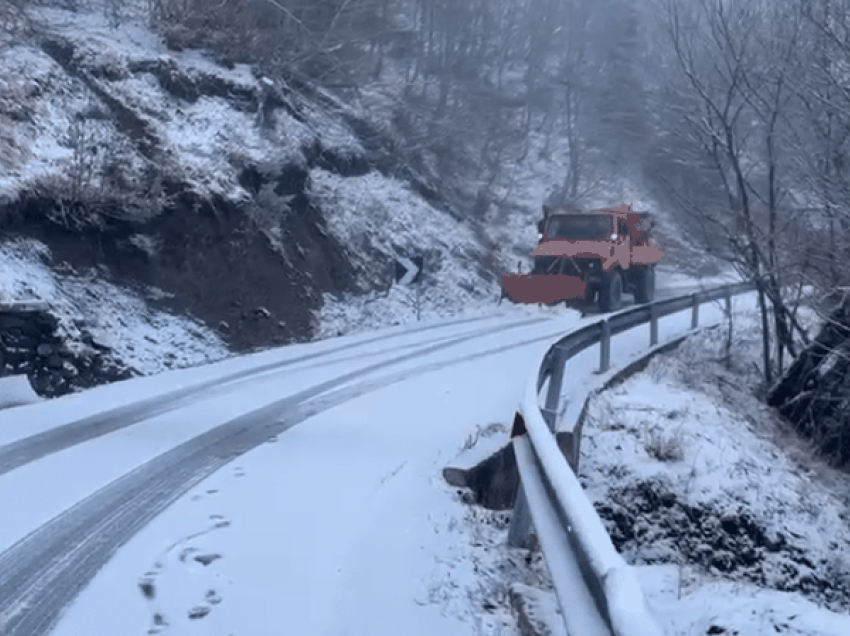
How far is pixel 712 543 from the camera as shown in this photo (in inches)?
400

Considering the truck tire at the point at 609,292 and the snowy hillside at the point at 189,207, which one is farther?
the truck tire at the point at 609,292

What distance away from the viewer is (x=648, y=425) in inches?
490

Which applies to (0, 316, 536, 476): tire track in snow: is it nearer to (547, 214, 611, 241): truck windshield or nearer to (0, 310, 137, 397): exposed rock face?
(0, 310, 137, 397): exposed rock face

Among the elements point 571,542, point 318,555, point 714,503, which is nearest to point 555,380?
point 714,503

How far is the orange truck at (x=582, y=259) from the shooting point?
25.0 m

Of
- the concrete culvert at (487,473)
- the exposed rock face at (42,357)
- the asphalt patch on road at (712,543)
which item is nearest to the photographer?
the concrete culvert at (487,473)

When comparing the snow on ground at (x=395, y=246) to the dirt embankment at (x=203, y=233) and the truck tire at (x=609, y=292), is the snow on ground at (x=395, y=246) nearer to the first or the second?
the dirt embankment at (x=203, y=233)

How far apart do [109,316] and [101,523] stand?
10391 millimetres

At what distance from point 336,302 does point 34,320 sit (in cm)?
992

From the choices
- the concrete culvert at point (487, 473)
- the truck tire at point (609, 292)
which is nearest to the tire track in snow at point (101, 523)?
the concrete culvert at point (487, 473)

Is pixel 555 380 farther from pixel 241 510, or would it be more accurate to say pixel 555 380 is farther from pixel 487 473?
pixel 241 510

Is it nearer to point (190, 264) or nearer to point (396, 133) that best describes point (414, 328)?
point (190, 264)

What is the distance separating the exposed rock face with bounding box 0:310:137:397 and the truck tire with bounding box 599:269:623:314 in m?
13.2

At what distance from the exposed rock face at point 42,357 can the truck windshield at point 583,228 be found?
13.5 m
